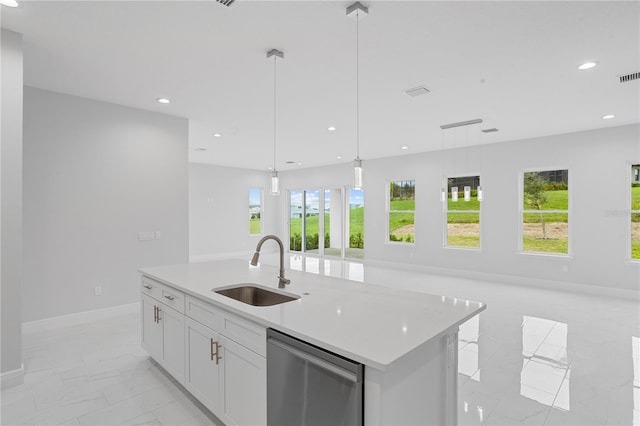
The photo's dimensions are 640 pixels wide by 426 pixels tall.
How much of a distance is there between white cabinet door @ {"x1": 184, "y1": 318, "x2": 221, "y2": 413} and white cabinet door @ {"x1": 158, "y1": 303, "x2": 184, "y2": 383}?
0.34 feet

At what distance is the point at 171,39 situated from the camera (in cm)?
269

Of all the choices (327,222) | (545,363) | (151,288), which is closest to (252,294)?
(151,288)

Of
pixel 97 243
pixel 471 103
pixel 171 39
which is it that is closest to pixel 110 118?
pixel 97 243

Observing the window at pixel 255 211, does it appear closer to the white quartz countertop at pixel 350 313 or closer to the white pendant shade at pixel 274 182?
the white pendant shade at pixel 274 182

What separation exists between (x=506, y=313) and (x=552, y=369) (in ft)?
5.42

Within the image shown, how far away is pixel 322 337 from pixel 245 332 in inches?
22.8

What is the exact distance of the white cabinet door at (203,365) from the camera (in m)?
2.05

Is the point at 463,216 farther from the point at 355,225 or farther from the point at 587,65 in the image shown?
the point at 587,65

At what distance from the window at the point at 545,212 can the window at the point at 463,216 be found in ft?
2.99

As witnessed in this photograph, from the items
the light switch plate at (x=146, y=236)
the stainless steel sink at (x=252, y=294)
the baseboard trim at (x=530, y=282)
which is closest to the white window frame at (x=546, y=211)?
the baseboard trim at (x=530, y=282)

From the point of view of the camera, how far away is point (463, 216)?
7.30m

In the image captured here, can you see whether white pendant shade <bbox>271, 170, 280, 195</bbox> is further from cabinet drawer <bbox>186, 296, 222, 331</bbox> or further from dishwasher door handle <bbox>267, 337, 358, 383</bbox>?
dishwasher door handle <bbox>267, 337, 358, 383</bbox>

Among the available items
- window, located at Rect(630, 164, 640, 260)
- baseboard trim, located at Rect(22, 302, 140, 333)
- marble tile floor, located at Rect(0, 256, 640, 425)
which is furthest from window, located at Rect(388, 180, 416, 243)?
baseboard trim, located at Rect(22, 302, 140, 333)

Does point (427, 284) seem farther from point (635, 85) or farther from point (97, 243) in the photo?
point (97, 243)
